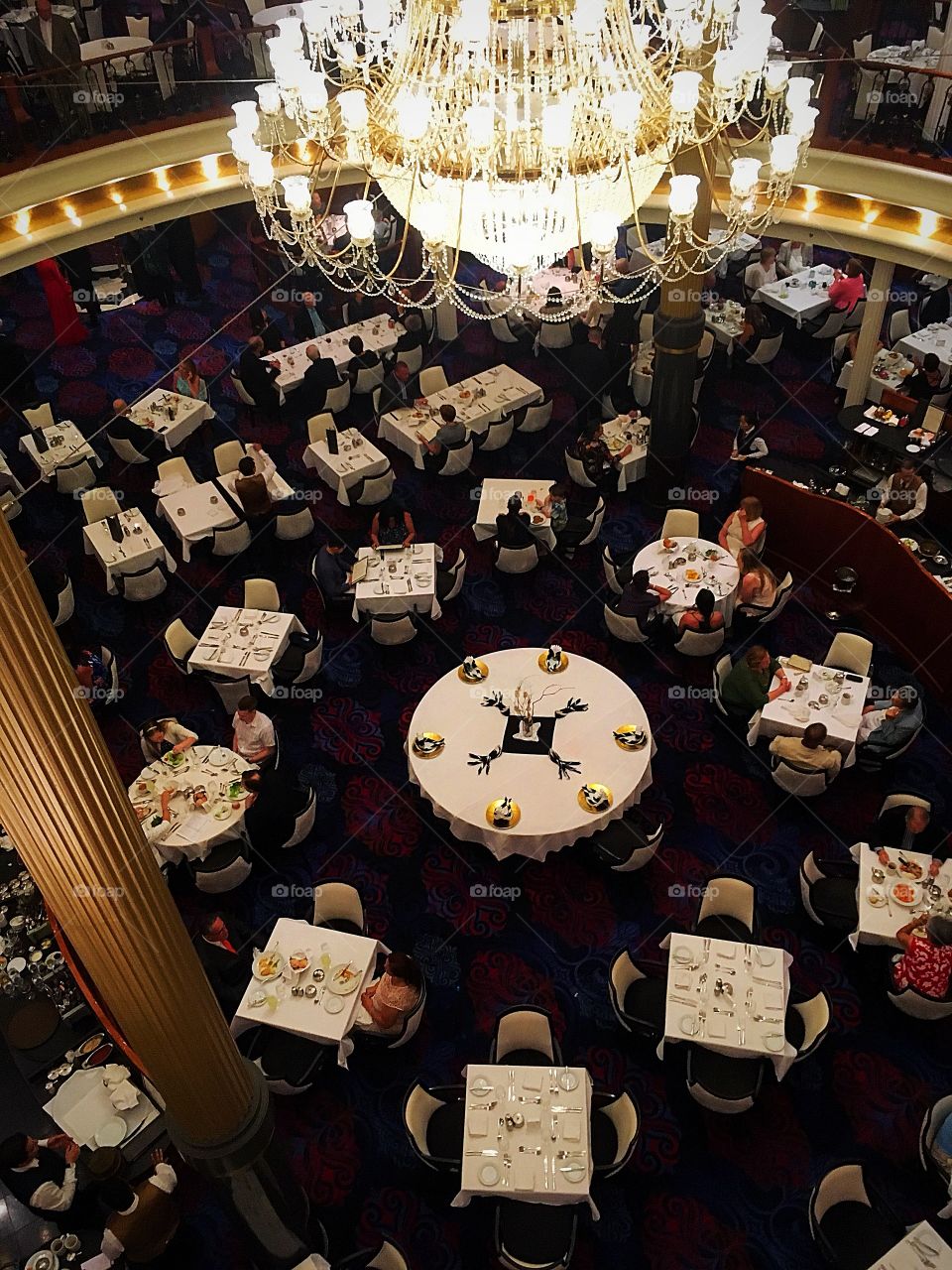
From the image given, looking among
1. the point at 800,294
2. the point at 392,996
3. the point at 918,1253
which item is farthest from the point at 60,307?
the point at 918,1253

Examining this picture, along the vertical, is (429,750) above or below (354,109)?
below

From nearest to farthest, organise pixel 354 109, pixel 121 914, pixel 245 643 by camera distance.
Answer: pixel 121 914 → pixel 354 109 → pixel 245 643

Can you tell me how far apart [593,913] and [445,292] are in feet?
15.4

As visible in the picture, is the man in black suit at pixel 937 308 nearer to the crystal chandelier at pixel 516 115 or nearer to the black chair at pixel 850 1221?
the crystal chandelier at pixel 516 115

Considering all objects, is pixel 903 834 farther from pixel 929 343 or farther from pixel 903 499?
pixel 929 343

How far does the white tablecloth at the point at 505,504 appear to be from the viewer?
34.6 ft

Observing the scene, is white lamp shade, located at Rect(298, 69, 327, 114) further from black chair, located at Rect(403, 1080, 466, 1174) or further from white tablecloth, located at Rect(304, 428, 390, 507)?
white tablecloth, located at Rect(304, 428, 390, 507)

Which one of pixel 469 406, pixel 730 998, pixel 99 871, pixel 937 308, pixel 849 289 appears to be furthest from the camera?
pixel 937 308

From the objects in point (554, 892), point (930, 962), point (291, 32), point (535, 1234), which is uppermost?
point (291, 32)

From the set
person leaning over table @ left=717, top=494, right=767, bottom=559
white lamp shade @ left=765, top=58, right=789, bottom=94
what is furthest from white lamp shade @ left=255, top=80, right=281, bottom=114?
person leaning over table @ left=717, top=494, right=767, bottom=559

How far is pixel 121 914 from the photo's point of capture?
13.5ft

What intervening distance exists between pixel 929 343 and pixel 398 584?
23.6 ft

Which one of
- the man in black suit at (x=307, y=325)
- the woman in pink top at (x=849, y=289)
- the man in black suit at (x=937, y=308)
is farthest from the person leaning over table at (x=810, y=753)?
the man in black suit at (x=307, y=325)

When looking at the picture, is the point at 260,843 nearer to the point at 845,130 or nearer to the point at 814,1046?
the point at 814,1046
